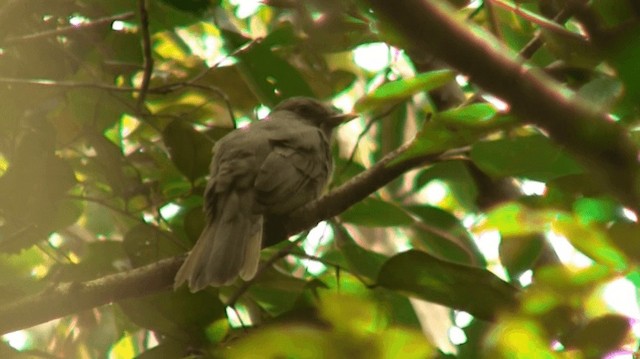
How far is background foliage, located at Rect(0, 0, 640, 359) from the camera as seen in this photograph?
1.25 meters

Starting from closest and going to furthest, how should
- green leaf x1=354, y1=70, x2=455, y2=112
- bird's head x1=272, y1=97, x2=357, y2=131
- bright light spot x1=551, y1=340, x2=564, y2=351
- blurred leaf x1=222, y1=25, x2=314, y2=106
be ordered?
1. bright light spot x1=551, y1=340, x2=564, y2=351
2. green leaf x1=354, y1=70, x2=455, y2=112
3. blurred leaf x1=222, y1=25, x2=314, y2=106
4. bird's head x1=272, y1=97, x2=357, y2=131

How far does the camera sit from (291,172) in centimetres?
420

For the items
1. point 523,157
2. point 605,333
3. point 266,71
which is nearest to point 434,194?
point 266,71

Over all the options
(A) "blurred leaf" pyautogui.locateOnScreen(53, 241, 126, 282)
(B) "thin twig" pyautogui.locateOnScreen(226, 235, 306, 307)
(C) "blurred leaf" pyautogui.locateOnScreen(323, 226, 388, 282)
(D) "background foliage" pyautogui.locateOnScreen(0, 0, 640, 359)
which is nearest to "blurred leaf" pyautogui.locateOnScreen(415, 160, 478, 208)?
(D) "background foliage" pyautogui.locateOnScreen(0, 0, 640, 359)

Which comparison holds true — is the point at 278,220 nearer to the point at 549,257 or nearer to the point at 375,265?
the point at 375,265

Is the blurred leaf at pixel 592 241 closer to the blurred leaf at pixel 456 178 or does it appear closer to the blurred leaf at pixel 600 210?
the blurred leaf at pixel 600 210


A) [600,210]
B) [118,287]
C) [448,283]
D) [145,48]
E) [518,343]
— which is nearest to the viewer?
[518,343]

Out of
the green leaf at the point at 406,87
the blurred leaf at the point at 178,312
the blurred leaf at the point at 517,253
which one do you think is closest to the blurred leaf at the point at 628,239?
the green leaf at the point at 406,87

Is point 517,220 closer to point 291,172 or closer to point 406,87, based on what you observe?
point 406,87

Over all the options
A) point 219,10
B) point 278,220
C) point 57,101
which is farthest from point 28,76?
point 278,220

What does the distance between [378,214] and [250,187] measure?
0.85 meters

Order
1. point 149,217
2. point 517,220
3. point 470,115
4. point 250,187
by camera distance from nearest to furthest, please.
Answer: point 517,220
point 470,115
point 250,187
point 149,217

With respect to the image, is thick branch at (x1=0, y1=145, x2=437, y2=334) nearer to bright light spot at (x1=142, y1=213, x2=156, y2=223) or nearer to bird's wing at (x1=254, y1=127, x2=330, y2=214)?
bird's wing at (x1=254, y1=127, x2=330, y2=214)

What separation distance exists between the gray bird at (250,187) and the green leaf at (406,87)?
112cm
